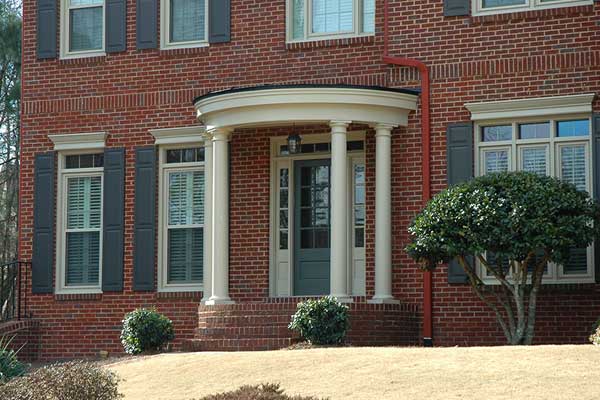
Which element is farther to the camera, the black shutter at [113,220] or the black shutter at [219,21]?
the black shutter at [113,220]

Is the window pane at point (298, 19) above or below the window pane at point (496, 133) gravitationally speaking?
above

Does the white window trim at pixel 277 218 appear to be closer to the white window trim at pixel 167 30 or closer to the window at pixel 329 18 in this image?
the window at pixel 329 18

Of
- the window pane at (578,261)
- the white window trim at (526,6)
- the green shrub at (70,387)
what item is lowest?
the green shrub at (70,387)

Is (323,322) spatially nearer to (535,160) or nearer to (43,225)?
(535,160)

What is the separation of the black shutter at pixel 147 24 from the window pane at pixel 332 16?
264cm

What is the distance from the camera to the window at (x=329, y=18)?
18594 millimetres

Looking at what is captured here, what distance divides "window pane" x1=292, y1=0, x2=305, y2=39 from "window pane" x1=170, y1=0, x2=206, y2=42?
1.51m

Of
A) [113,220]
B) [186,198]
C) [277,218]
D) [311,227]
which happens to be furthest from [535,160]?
[113,220]

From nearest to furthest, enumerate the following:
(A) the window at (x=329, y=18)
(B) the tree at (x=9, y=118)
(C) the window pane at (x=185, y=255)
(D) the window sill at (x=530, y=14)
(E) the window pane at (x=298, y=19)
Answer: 1. (D) the window sill at (x=530, y=14)
2. (A) the window at (x=329, y=18)
3. (E) the window pane at (x=298, y=19)
4. (C) the window pane at (x=185, y=255)
5. (B) the tree at (x=9, y=118)

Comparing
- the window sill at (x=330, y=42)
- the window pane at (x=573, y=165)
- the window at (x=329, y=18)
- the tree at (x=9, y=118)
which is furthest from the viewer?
the tree at (x=9, y=118)

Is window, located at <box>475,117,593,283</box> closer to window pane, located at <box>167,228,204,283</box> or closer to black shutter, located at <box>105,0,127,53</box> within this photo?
window pane, located at <box>167,228,204,283</box>

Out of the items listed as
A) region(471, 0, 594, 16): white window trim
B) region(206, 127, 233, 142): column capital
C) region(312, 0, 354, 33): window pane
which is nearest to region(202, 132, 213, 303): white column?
region(206, 127, 233, 142): column capital

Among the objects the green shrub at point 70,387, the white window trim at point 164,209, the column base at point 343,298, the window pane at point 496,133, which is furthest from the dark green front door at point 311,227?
the green shrub at point 70,387

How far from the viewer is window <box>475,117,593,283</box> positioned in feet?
55.4
